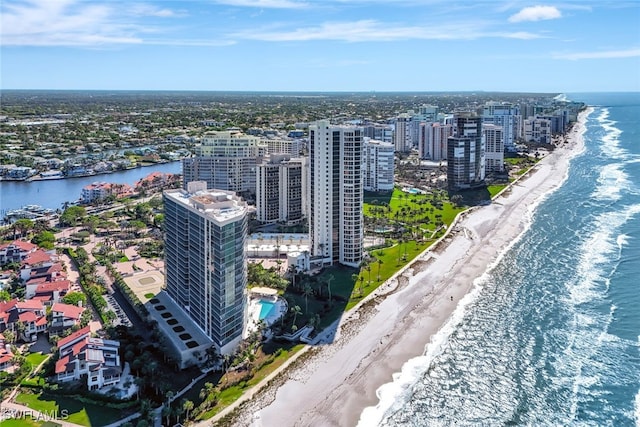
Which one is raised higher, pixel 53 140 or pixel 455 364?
pixel 53 140

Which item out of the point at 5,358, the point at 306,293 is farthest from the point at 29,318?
the point at 306,293

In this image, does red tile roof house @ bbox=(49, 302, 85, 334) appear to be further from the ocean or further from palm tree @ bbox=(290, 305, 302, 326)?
the ocean

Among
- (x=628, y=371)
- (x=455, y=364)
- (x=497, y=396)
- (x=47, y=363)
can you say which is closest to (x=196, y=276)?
(x=47, y=363)

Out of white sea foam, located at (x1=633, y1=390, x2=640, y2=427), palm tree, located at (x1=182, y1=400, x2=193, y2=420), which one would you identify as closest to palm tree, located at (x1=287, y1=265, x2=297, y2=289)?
palm tree, located at (x1=182, y1=400, x2=193, y2=420)

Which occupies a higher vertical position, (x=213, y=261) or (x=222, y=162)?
(x=222, y=162)

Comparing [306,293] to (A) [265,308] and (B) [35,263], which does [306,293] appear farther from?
(B) [35,263]

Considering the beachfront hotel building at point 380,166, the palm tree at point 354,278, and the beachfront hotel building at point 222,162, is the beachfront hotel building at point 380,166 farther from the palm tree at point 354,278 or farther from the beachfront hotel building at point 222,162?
the palm tree at point 354,278

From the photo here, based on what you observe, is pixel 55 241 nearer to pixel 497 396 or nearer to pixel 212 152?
pixel 212 152
